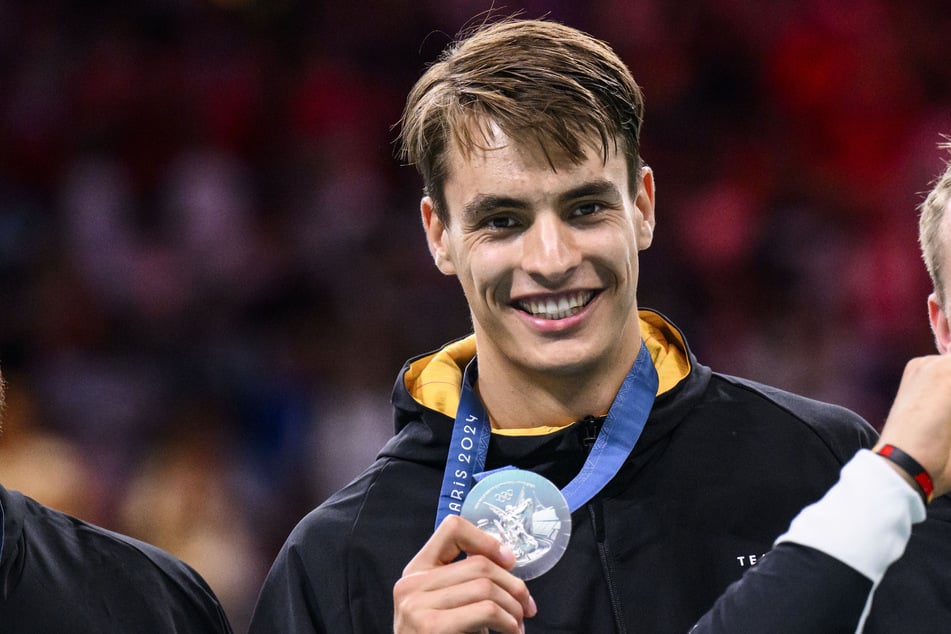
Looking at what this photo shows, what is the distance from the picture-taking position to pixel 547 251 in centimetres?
272

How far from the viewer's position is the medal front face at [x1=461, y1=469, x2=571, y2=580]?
243cm

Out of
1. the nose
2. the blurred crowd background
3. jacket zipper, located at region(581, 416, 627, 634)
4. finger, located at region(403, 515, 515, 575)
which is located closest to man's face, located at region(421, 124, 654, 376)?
the nose

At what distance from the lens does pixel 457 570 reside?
91.4 inches

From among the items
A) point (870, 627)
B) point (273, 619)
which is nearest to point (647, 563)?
point (870, 627)

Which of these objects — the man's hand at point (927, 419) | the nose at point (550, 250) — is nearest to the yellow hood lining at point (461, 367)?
the nose at point (550, 250)

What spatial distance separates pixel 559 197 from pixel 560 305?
0.20 m

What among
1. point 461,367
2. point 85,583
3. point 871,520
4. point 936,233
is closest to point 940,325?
point 936,233

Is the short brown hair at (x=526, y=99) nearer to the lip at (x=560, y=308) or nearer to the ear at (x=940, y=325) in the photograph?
the lip at (x=560, y=308)

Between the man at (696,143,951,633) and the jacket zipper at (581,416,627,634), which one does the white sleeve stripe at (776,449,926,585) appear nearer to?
the man at (696,143,951,633)

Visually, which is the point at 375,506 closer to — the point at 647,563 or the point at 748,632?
the point at 647,563

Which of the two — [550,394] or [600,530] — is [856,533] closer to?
[600,530]

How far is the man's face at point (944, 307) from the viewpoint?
2.68 metres

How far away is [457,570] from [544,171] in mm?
777

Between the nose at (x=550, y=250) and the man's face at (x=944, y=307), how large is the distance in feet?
2.12
